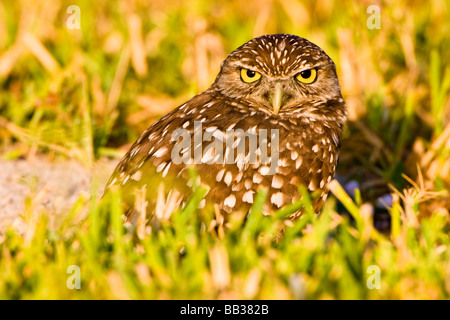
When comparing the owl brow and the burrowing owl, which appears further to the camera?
the owl brow

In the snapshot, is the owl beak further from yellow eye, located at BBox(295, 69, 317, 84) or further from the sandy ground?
the sandy ground

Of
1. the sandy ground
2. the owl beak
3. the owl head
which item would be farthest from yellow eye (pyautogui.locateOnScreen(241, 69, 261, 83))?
the sandy ground

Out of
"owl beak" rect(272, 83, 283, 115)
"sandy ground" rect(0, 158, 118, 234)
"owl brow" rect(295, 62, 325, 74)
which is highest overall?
"owl brow" rect(295, 62, 325, 74)

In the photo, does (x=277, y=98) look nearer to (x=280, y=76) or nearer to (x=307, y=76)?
(x=280, y=76)

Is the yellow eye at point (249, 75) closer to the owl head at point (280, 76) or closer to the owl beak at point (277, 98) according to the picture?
the owl head at point (280, 76)

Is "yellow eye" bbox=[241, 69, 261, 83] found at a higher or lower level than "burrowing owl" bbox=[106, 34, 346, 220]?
A: higher

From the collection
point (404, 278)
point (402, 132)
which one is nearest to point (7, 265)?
point (404, 278)

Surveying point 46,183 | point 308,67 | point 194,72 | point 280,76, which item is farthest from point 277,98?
point 194,72
